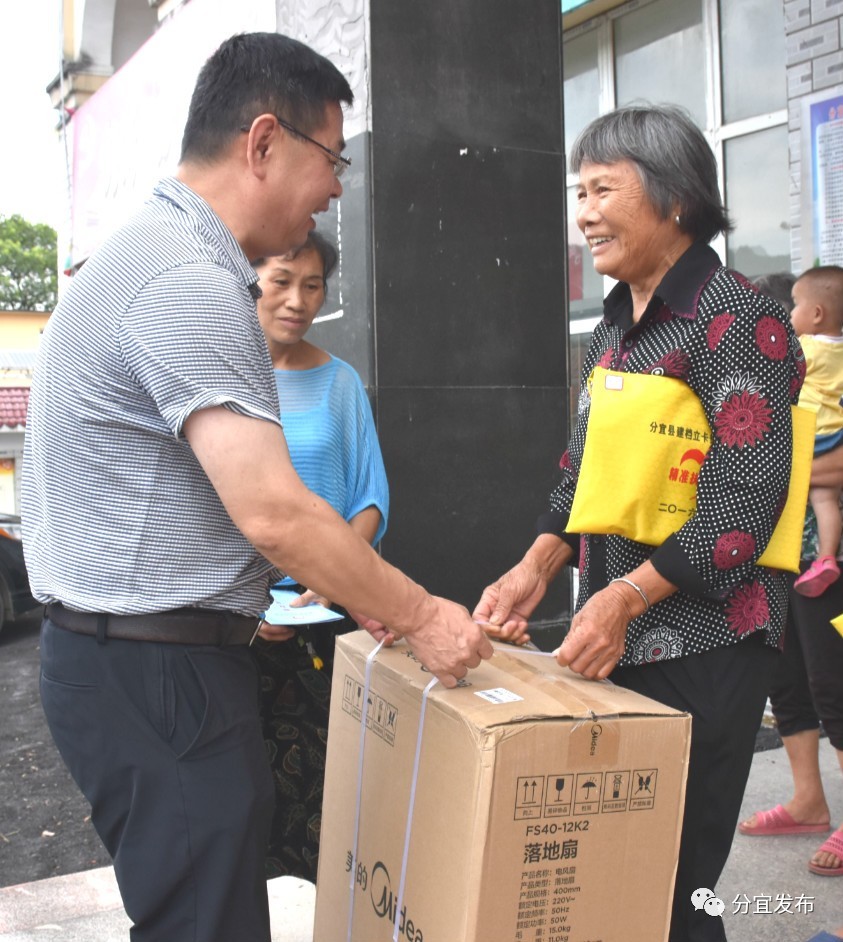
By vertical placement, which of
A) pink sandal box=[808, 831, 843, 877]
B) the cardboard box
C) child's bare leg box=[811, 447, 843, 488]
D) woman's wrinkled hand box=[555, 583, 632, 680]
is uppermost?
child's bare leg box=[811, 447, 843, 488]

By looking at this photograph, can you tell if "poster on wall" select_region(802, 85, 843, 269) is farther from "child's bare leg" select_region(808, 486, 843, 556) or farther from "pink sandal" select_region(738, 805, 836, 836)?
"pink sandal" select_region(738, 805, 836, 836)

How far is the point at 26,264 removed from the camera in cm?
5644

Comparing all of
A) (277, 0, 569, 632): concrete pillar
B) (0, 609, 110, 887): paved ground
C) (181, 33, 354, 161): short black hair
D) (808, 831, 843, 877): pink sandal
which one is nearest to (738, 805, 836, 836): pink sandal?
(808, 831, 843, 877): pink sandal

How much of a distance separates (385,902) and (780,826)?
7.37ft

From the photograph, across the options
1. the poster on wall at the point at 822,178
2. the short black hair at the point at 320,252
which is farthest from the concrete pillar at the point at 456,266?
the poster on wall at the point at 822,178

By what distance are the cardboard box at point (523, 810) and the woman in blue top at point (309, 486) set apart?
97 cm

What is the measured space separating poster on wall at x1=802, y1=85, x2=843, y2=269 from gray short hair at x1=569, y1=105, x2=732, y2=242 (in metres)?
4.06

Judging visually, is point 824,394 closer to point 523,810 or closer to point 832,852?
point 832,852

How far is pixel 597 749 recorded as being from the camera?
5.65 ft

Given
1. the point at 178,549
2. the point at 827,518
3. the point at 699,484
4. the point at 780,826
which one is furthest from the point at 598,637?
the point at 780,826

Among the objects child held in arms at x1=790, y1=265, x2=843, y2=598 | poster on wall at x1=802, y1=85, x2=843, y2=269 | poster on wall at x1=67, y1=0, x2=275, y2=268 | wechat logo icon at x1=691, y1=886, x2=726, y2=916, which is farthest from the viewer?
poster on wall at x1=67, y1=0, x2=275, y2=268

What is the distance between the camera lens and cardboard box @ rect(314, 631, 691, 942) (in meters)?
1.66

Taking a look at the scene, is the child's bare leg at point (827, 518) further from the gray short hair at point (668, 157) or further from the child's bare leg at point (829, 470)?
the gray short hair at point (668, 157)

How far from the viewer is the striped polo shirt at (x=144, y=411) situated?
5.42 feet
